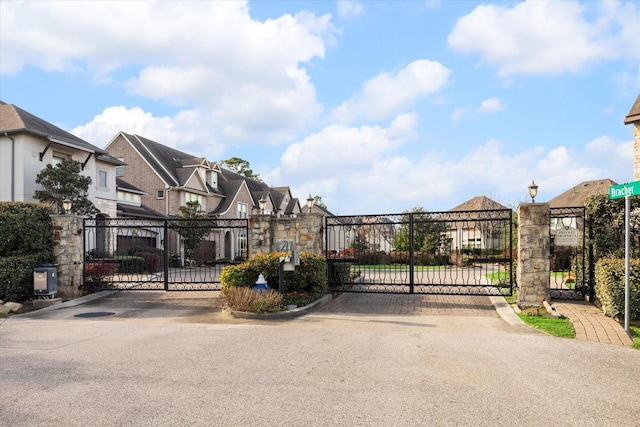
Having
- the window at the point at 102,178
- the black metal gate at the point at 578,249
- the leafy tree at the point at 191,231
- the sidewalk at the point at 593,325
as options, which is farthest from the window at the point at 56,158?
the sidewalk at the point at 593,325

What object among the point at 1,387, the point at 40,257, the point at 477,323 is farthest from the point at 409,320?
the point at 40,257

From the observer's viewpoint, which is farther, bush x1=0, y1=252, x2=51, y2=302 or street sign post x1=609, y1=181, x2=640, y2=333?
bush x1=0, y1=252, x2=51, y2=302

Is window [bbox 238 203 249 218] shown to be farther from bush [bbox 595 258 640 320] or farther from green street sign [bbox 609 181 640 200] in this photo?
green street sign [bbox 609 181 640 200]

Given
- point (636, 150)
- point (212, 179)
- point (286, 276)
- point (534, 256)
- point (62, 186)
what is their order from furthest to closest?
point (212, 179), point (62, 186), point (636, 150), point (286, 276), point (534, 256)

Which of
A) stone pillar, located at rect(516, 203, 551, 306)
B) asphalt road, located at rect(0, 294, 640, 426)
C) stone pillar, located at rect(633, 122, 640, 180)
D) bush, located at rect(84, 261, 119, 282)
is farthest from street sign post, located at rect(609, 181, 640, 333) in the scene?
bush, located at rect(84, 261, 119, 282)

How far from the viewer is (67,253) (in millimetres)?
13789

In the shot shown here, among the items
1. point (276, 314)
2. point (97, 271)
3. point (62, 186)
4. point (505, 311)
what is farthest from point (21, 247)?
point (505, 311)

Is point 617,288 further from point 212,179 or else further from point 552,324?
point 212,179

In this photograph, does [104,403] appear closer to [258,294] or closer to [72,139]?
[258,294]

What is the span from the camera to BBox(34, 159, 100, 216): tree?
73.6ft

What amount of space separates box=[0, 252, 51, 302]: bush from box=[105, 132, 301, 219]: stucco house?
60.5 ft

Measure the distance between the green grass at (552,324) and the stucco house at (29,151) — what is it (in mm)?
22127

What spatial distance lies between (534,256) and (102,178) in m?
24.8

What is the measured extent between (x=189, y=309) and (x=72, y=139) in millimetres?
18100
